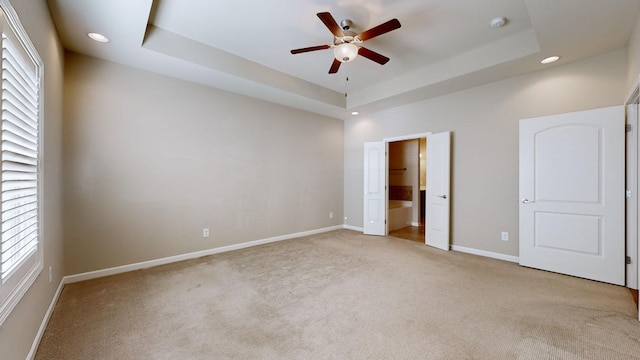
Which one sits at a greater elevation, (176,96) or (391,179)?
(176,96)

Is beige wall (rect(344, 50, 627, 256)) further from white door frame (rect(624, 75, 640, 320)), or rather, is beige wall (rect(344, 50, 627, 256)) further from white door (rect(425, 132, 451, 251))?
white door frame (rect(624, 75, 640, 320))

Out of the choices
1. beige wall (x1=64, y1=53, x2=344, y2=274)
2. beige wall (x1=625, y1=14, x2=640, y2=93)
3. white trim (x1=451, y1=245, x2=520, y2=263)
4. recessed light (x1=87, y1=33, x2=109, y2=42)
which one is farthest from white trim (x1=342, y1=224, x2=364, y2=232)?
recessed light (x1=87, y1=33, x2=109, y2=42)

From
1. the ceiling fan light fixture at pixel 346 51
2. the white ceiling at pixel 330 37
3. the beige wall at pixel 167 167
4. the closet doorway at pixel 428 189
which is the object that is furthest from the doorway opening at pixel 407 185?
the ceiling fan light fixture at pixel 346 51

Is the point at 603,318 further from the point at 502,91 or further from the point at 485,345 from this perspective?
the point at 502,91

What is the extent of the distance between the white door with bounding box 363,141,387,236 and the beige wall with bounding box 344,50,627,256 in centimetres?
88

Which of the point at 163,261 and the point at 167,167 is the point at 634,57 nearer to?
the point at 167,167

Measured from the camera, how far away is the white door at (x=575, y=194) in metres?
2.96

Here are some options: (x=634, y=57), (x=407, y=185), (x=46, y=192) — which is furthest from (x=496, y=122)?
(x=46, y=192)

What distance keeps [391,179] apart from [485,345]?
5956 millimetres

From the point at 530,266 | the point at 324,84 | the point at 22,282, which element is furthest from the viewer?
the point at 324,84

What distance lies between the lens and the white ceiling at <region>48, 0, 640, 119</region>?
8.14 feet

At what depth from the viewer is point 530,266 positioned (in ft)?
11.5

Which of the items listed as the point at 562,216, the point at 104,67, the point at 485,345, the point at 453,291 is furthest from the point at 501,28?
the point at 104,67

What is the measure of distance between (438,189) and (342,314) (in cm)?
309
